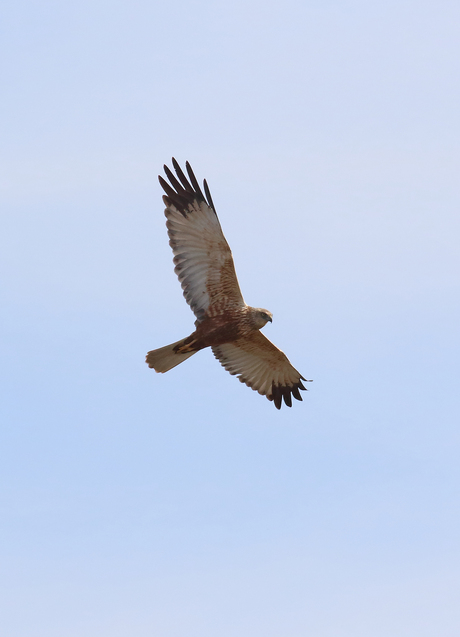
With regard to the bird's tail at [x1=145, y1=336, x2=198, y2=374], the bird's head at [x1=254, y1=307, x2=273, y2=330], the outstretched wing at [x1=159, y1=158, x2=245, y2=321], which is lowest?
the bird's tail at [x1=145, y1=336, x2=198, y2=374]

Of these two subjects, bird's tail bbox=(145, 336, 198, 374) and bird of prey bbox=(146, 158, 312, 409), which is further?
bird's tail bbox=(145, 336, 198, 374)

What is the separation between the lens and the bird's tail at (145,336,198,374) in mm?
15314

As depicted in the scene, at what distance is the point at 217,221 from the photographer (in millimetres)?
14875

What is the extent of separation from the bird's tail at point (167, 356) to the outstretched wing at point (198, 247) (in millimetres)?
686

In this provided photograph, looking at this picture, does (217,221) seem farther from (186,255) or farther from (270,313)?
(270,313)

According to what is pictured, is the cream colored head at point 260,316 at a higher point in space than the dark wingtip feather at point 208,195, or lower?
lower

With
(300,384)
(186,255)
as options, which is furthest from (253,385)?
(186,255)

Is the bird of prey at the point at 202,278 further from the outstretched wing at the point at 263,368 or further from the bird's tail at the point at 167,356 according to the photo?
the outstretched wing at the point at 263,368

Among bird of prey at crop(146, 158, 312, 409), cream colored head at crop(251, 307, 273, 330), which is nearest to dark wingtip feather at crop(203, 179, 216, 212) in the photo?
bird of prey at crop(146, 158, 312, 409)

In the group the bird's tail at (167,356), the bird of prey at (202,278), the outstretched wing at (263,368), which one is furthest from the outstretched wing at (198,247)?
the outstretched wing at (263,368)

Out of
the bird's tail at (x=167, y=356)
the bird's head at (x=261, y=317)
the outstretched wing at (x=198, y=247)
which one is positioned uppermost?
the outstretched wing at (x=198, y=247)

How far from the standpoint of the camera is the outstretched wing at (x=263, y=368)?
16.7m

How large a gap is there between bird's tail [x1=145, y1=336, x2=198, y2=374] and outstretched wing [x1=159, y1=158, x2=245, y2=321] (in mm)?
686

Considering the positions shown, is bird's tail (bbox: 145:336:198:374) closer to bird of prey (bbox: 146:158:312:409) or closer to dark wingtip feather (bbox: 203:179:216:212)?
bird of prey (bbox: 146:158:312:409)
